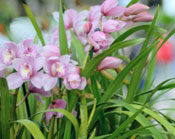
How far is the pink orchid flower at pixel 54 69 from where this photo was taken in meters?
0.50

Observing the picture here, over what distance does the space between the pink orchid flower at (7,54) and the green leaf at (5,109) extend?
3 cm

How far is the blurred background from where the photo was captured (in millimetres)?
1197

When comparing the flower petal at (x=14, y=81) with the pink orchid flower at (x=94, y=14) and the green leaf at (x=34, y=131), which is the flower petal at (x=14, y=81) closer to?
the green leaf at (x=34, y=131)

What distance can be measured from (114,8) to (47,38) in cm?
14

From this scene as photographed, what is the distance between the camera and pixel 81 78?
50 cm

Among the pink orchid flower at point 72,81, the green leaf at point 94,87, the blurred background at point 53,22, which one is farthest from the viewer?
the blurred background at point 53,22

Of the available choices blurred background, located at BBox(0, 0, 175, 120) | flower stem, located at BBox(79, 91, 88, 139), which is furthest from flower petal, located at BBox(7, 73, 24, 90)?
blurred background, located at BBox(0, 0, 175, 120)

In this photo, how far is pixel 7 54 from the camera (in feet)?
1.69

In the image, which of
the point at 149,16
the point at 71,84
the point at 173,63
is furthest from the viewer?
the point at 173,63

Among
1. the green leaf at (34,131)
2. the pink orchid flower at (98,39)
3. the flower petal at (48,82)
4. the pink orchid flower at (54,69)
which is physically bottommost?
the green leaf at (34,131)

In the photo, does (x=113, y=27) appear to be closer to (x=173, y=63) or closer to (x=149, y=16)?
(x=149, y=16)

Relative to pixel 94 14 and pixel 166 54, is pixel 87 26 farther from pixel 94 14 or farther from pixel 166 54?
pixel 166 54

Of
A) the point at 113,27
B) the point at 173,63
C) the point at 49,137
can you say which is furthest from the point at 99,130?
the point at 173,63

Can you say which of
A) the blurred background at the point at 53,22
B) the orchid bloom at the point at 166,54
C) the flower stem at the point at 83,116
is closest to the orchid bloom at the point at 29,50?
the flower stem at the point at 83,116
